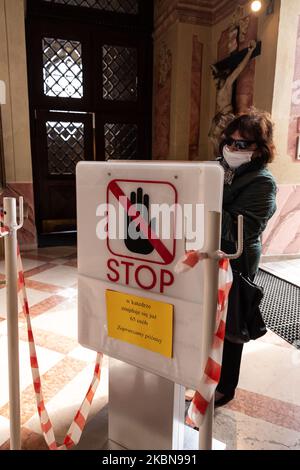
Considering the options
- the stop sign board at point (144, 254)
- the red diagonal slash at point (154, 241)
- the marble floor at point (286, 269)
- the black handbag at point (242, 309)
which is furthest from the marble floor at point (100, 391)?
the marble floor at point (286, 269)

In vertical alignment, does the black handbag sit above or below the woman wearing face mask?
below

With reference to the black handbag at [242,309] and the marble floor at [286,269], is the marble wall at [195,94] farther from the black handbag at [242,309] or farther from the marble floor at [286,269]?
the black handbag at [242,309]

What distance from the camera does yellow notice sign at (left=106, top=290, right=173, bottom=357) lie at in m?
1.07

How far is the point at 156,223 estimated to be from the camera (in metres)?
1.06

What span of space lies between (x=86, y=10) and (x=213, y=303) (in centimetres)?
566

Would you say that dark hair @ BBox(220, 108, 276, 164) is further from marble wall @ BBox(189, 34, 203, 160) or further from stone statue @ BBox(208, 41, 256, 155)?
marble wall @ BBox(189, 34, 203, 160)

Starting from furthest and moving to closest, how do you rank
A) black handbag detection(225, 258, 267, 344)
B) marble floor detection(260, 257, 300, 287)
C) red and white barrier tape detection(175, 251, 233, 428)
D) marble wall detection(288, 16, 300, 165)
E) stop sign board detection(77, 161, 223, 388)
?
marble wall detection(288, 16, 300, 165)
marble floor detection(260, 257, 300, 287)
black handbag detection(225, 258, 267, 344)
stop sign board detection(77, 161, 223, 388)
red and white barrier tape detection(175, 251, 233, 428)

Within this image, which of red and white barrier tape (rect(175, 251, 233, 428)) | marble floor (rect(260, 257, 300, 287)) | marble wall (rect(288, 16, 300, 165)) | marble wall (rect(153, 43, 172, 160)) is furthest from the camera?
marble wall (rect(153, 43, 172, 160))

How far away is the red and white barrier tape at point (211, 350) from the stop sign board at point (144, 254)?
0.07 metres

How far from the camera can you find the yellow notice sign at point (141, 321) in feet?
3.51

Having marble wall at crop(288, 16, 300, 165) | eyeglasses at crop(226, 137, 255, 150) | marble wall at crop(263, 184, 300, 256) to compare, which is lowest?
marble wall at crop(263, 184, 300, 256)

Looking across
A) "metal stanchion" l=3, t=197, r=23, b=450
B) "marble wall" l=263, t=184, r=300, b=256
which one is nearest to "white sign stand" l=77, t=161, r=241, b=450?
"metal stanchion" l=3, t=197, r=23, b=450

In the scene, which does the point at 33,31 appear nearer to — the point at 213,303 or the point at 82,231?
the point at 82,231

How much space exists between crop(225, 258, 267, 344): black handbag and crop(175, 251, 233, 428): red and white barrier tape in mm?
606
